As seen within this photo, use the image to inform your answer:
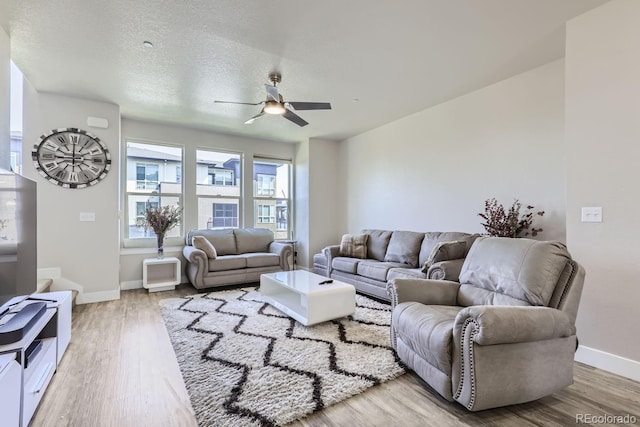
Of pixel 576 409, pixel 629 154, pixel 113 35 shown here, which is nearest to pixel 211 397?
pixel 576 409

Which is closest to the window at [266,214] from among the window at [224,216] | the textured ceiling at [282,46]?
the window at [224,216]

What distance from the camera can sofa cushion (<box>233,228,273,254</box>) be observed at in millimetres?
5367

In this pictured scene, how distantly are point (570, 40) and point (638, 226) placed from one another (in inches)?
62.3

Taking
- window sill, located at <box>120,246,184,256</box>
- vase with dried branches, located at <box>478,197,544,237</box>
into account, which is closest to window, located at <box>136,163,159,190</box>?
window sill, located at <box>120,246,184,256</box>

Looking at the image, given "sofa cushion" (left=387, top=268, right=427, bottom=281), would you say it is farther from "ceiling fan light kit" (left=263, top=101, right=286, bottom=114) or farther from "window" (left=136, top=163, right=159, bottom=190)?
"window" (left=136, top=163, right=159, bottom=190)

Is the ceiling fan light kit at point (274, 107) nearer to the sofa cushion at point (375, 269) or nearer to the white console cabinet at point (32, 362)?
the sofa cushion at point (375, 269)

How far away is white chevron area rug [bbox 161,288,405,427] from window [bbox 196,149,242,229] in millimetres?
2296

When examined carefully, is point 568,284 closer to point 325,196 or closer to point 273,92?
point 273,92

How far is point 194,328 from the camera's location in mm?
3035

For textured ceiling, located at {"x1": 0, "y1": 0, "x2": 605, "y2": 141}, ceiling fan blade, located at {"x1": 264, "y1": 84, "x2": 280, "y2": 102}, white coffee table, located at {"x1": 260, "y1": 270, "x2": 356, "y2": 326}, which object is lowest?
white coffee table, located at {"x1": 260, "y1": 270, "x2": 356, "y2": 326}

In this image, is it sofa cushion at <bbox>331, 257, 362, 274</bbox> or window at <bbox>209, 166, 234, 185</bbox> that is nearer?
sofa cushion at <bbox>331, 257, 362, 274</bbox>

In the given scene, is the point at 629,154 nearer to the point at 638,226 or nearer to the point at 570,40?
the point at 638,226

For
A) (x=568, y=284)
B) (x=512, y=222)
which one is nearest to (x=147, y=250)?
(x=512, y=222)

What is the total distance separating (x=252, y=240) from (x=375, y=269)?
8.08ft
